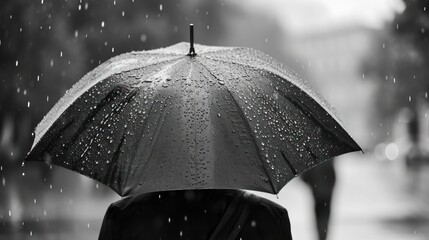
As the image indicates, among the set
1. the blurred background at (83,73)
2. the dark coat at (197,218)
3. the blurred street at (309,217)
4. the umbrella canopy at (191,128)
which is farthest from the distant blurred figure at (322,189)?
the dark coat at (197,218)

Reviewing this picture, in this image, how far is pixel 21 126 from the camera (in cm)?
1858

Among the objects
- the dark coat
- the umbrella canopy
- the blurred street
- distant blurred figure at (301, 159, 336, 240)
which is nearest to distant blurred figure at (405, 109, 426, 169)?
the blurred street

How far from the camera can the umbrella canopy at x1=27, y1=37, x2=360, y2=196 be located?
3.10m

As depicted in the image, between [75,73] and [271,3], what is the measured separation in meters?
25.8

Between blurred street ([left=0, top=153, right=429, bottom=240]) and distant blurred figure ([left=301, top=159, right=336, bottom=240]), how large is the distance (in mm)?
1204

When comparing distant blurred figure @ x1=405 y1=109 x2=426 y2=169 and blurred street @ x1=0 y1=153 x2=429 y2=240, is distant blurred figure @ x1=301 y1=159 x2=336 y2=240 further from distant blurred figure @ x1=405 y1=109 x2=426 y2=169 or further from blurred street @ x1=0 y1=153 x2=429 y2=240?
distant blurred figure @ x1=405 y1=109 x2=426 y2=169

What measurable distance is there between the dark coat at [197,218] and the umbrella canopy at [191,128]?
0.13 m

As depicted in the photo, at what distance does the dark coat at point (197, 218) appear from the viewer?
313cm

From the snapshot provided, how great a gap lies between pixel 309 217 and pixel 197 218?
1146cm

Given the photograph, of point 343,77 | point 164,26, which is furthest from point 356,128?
point 164,26

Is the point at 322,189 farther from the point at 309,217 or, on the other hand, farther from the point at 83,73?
the point at 83,73

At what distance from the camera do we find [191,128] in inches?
125

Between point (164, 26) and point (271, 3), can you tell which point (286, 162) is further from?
point (271, 3)

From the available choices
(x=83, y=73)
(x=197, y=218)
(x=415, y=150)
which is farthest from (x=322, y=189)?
(x=415, y=150)
